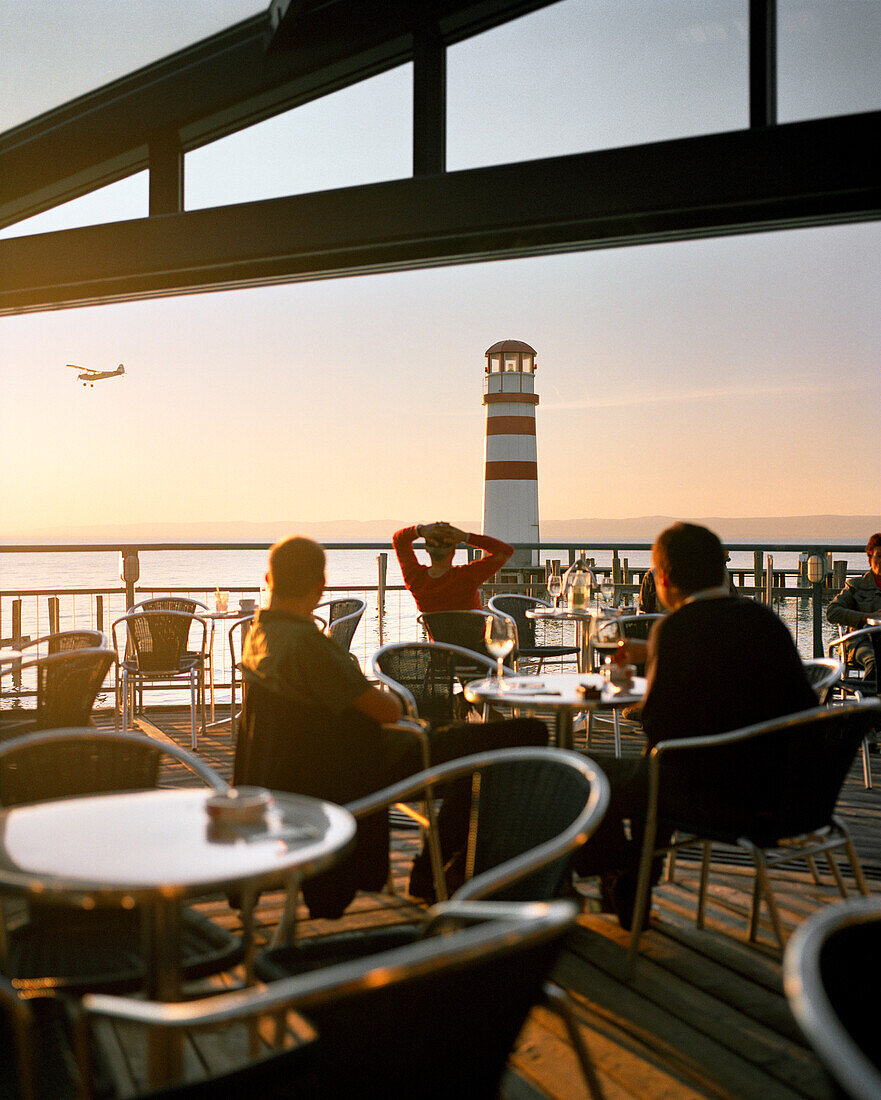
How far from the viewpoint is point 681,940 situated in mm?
2910

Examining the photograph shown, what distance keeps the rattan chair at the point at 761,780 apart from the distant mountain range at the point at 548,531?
3911 centimetres

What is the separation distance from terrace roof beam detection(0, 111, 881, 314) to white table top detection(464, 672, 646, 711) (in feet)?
Result: 5.24

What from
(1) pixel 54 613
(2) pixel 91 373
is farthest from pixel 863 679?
(2) pixel 91 373

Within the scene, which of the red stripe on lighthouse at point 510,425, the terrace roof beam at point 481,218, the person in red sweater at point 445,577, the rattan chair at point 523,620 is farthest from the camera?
the red stripe on lighthouse at point 510,425

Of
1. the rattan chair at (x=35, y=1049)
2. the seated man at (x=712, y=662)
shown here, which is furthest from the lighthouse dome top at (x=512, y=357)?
the rattan chair at (x=35, y=1049)

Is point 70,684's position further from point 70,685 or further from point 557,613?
point 557,613

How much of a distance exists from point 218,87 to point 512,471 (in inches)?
502

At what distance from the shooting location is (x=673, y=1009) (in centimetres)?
246

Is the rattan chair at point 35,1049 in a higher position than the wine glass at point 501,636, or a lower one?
lower

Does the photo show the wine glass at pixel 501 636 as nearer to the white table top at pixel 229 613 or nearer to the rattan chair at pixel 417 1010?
the rattan chair at pixel 417 1010

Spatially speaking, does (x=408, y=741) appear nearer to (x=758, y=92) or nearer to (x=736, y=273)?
(x=758, y=92)

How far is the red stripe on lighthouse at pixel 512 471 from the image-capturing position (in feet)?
55.1

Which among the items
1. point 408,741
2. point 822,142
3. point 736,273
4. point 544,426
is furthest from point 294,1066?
point 544,426

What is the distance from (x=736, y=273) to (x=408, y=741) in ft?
47.8
